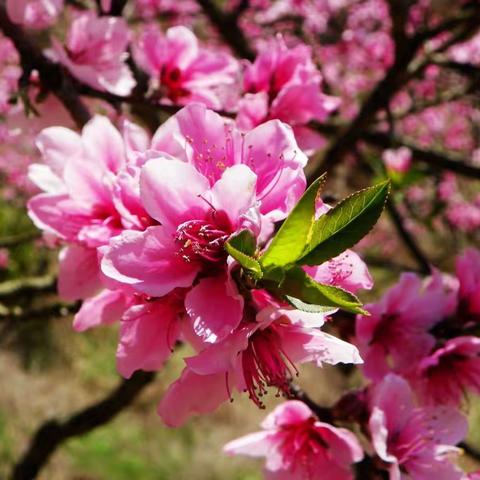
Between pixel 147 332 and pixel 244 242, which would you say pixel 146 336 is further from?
pixel 244 242

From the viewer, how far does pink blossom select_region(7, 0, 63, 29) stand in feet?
3.44

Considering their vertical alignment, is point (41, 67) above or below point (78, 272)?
above

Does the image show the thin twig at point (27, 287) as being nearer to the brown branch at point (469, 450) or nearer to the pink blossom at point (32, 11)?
the pink blossom at point (32, 11)

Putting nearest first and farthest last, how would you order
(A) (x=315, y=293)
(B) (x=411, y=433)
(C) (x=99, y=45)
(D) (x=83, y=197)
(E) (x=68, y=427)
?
(A) (x=315, y=293) → (D) (x=83, y=197) → (B) (x=411, y=433) → (C) (x=99, y=45) → (E) (x=68, y=427)

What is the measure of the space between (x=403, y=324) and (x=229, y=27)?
5.75 ft

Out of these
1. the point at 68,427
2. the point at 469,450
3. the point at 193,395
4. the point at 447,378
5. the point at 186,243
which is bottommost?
the point at 68,427

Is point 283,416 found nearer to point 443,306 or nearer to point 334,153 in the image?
point 443,306

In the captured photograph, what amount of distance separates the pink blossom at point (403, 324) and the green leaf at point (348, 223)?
0.45m

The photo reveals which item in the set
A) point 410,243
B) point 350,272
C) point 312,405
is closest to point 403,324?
point 312,405

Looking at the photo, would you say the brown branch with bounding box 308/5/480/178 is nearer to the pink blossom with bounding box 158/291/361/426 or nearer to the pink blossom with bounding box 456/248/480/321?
the pink blossom with bounding box 456/248/480/321

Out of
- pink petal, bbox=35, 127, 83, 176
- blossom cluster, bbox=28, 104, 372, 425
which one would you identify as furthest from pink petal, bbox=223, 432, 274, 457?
pink petal, bbox=35, 127, 83, 176

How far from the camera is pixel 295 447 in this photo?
0.95 meters

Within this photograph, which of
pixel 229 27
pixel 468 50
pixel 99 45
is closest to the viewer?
pixel 99 45

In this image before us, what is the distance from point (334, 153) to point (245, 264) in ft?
4.68
